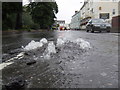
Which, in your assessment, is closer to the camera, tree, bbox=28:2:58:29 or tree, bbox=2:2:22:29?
tree, bbox=2:2:22:29

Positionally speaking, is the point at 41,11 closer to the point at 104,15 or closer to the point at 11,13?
the point at 11,13

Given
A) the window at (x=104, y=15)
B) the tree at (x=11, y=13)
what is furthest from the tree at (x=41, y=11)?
the window at (x=104, y=15)

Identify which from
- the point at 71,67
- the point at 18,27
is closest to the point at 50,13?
the point at 18,27

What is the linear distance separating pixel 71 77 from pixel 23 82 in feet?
2.15

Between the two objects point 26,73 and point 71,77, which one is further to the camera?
point 26,73

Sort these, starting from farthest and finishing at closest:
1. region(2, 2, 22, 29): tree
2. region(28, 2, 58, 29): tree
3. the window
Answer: the window, region(28, 2, 58, 29): tree, region(2, 2, 22, 29): tree

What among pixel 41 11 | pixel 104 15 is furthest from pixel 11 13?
pixel 104 15

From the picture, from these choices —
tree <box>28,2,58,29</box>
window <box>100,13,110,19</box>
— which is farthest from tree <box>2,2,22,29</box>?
window <box>100,13,110,19</box>

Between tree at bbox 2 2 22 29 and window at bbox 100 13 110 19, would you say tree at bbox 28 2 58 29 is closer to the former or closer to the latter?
tree at bbox 2 2 22 29

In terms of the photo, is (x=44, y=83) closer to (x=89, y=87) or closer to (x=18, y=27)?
(x=89, y=87)

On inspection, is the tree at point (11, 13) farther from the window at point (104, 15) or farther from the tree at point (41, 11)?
the window at point (104, 15)

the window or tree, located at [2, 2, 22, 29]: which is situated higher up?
the window

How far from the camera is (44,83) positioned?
81.2 inches

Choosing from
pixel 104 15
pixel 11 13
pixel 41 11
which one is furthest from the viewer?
pixel 104 15
